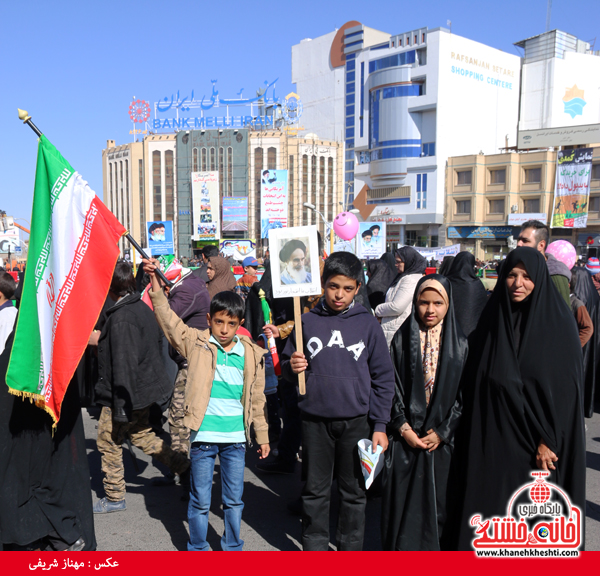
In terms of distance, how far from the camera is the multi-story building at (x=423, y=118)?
176 ft

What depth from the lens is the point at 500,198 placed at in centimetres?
4944

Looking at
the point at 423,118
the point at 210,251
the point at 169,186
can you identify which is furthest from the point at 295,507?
the point at 169,186

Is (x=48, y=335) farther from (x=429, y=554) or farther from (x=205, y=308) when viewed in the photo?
(x=429, y=554)

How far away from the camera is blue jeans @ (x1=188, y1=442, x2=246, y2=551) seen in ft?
9.60

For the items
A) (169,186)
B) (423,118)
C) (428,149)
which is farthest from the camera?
(169,186)

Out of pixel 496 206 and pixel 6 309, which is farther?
pixel 496 206

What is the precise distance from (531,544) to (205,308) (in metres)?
2.95

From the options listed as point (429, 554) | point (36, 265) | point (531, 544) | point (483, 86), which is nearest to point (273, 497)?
point (429, 554)

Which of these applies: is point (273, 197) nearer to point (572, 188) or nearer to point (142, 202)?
point (572, 188)

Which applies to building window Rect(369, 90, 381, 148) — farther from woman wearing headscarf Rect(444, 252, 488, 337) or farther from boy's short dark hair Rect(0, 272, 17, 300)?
boy's short dark hair Rect(0, 272, 17, 300)

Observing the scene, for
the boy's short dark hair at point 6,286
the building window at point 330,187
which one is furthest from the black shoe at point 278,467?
the building window at point 330,187

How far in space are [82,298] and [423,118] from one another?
57.2m

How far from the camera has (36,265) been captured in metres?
2.78

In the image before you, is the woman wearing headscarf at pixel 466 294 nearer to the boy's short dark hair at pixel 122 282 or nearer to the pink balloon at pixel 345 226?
the boy's short dark hair at pixel 122 282
